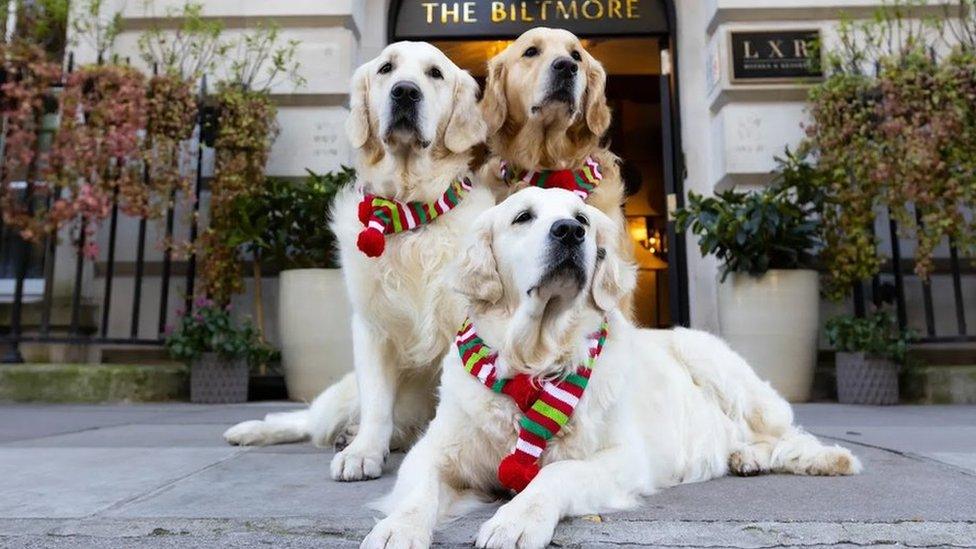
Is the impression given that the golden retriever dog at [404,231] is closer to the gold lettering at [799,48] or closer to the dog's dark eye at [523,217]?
the dog's dark eye at [523,217]

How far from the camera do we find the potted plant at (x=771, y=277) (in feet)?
15.7

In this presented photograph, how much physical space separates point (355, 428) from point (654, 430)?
48.4 inches

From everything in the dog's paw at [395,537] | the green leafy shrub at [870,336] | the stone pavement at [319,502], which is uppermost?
the green leafy shrub at [870,336]

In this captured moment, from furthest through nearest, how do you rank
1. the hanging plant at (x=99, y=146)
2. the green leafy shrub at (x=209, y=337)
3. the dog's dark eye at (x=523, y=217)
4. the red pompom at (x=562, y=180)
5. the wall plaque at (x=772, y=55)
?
the wall plaque at (x=772, y=55) → the green leafy shrub at (x=209, y=337) → the hanging plant at (x=99, y=146) → the red pompom at (x=562, y=180) → the dog's dark eye at (x=523, y=217)

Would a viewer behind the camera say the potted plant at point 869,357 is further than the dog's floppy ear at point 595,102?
Yes

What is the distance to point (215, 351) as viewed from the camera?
4.88 metres

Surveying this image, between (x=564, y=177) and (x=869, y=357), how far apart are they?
10.1 feet

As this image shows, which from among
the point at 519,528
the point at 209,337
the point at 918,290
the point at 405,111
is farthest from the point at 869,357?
the point at 209,337

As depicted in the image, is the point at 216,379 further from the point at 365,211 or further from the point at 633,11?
the point at 633,11

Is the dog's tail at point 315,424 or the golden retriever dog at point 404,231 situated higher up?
the golden retriever dog at point 404,231

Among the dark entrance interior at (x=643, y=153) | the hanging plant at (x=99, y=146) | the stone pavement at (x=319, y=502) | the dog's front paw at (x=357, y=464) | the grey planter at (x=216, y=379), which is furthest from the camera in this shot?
the dark entrance interior at (x=643, y=153)

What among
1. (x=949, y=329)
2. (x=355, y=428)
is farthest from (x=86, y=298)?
(x=949, y=329)

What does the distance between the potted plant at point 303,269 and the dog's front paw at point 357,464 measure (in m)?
2.39

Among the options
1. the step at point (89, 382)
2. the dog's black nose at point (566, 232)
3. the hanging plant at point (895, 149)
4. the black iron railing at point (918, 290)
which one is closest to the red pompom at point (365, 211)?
the dog's black nose at point (566, 232)
